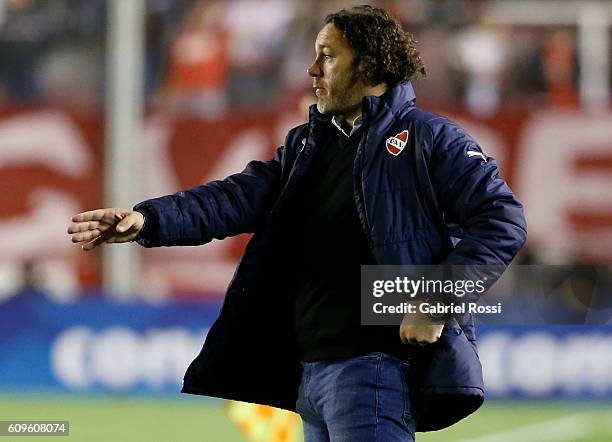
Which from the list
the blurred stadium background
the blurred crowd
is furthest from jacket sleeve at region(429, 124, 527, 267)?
the blurred crowd

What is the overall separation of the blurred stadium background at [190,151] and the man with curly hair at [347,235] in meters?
5.52

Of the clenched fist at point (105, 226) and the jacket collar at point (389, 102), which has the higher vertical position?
the jacket collar at point (389, 102)

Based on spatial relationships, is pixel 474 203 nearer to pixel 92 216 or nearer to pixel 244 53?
pixel 92 216

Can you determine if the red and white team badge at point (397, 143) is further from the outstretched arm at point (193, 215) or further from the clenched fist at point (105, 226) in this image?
the clenched fist at point (105, 226)

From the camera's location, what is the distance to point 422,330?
13.3 ft

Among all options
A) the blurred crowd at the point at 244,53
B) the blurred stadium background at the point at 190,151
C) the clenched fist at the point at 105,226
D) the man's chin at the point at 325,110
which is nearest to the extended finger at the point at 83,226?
the clenched fist at the point at 105,226

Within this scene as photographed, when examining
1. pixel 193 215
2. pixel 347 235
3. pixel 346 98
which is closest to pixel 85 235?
pixel 193 215

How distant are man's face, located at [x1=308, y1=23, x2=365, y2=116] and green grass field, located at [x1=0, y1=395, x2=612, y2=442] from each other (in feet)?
14.9

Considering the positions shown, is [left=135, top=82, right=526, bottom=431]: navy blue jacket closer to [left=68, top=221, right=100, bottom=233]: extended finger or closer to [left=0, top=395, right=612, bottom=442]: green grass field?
[left=68, top=221, right=100, bottom=233]: extended finger

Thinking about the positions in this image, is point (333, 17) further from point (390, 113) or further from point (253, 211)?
point (253, 211)

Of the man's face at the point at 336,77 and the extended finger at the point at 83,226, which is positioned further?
the man's face at the point at 336,77

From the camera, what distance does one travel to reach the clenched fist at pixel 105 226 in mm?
4332

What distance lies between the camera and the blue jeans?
4.14m

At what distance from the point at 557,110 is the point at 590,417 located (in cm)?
340
